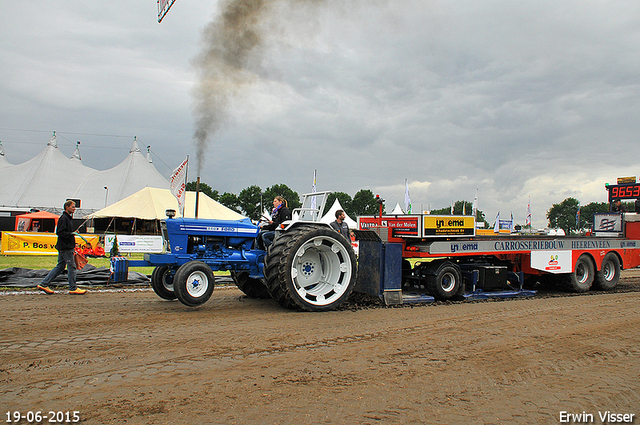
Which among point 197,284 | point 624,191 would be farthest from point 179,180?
point 624,191

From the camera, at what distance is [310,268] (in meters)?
6.71

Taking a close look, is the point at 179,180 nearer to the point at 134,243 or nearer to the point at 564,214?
the point at 134,243

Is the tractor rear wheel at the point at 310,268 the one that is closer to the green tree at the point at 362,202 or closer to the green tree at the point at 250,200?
the green tree at the point at 250,200

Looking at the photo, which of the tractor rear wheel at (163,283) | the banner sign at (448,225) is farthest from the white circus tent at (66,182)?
the banner sign at (448,225)

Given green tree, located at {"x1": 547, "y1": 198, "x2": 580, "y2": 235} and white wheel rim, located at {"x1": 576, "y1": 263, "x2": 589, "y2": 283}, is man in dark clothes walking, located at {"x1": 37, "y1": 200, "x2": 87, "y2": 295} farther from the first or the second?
green tree, located at {"x1": 547, "y1": 198, "x2": 580, "y2": 235}

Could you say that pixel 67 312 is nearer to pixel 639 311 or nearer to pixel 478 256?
pixel 478 256

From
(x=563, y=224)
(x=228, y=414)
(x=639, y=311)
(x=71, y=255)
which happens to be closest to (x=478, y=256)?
(x=639, y=311)

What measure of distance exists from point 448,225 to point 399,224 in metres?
0.92

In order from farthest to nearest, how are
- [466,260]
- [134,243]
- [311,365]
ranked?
[134,243] < [466,260] < [311,365]

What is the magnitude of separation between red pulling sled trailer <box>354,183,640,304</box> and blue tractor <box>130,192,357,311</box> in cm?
87

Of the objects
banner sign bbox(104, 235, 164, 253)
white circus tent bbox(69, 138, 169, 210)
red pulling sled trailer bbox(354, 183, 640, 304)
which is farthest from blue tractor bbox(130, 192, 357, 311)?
white circus tent bbox(69, 138, 169, 210)

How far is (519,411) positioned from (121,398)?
2.87 metres

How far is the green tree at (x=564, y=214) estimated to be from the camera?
94.8m

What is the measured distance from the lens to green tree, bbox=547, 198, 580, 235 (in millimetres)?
94750
